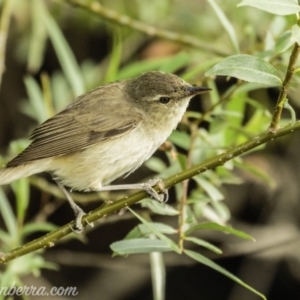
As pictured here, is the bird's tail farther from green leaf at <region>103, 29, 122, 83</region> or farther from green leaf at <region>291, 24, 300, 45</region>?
green leaf at <region>291, 24, 300, 45</region>

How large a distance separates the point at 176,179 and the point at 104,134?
4.07ft

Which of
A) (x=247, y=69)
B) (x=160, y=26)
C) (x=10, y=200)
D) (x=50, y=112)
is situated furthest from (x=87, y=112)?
(x=10, y=200)

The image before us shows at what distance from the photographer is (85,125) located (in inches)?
149

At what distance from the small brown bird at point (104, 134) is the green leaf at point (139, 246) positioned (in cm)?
63

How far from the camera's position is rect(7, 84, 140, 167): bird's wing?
3.70 metres

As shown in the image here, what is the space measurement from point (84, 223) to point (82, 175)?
73 centimetres

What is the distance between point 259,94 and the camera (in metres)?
5.31

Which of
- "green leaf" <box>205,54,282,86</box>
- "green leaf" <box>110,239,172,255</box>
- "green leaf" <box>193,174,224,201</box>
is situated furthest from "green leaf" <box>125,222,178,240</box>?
"green leaf" <box>205,54,282,86</box>

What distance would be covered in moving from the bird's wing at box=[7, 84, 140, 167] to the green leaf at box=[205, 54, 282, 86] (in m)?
1.43

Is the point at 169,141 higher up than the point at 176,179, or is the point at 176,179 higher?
the point at 176,179

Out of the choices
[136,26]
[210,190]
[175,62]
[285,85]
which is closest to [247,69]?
[285,85]

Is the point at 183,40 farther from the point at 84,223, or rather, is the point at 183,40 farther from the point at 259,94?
the point at 84,223

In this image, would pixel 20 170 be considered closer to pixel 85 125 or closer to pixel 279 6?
pixel 85 125

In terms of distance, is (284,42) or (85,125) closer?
(284,42)
